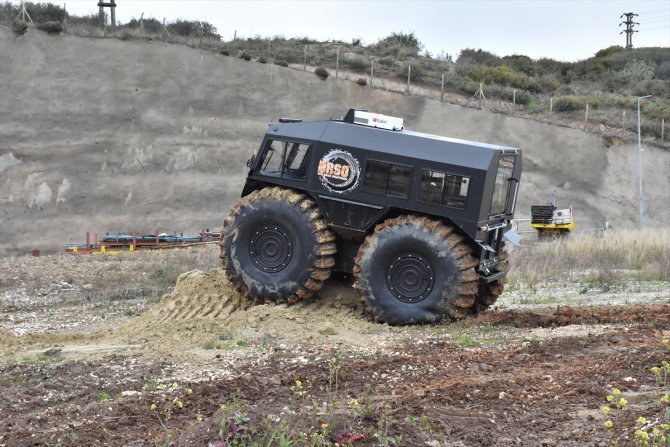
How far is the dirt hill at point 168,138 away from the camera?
4003 cm

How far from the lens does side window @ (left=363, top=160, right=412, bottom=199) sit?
42.7 ft

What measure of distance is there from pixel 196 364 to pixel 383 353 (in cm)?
232

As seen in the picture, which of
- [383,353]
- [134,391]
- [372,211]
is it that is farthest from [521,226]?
[134,391]

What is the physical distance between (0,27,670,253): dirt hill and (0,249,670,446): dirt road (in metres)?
25.9

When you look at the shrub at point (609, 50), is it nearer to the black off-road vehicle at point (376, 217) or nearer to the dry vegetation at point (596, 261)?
the dry vegetation at point (596, 261)

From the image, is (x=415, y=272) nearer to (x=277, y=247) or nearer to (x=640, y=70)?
(x=277, y=247)

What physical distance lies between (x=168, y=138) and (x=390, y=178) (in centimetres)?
3184

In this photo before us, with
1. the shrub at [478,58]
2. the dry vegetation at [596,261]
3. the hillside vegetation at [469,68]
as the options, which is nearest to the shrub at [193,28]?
the hillside vegetation at [469,68]

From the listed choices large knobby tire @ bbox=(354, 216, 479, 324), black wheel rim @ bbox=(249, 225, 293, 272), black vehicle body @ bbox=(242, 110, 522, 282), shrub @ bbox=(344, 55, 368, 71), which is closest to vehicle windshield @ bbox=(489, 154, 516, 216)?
black vehicle body @ bbox=(242, 110, 522, 282)

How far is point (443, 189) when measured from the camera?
42.1ft

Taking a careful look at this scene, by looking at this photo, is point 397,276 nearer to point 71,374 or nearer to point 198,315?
point 198,315

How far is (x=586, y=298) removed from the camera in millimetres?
16703

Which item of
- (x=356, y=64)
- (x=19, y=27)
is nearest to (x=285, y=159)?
(x=19, y=27)

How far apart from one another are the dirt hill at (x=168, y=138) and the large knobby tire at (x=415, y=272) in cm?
2818
